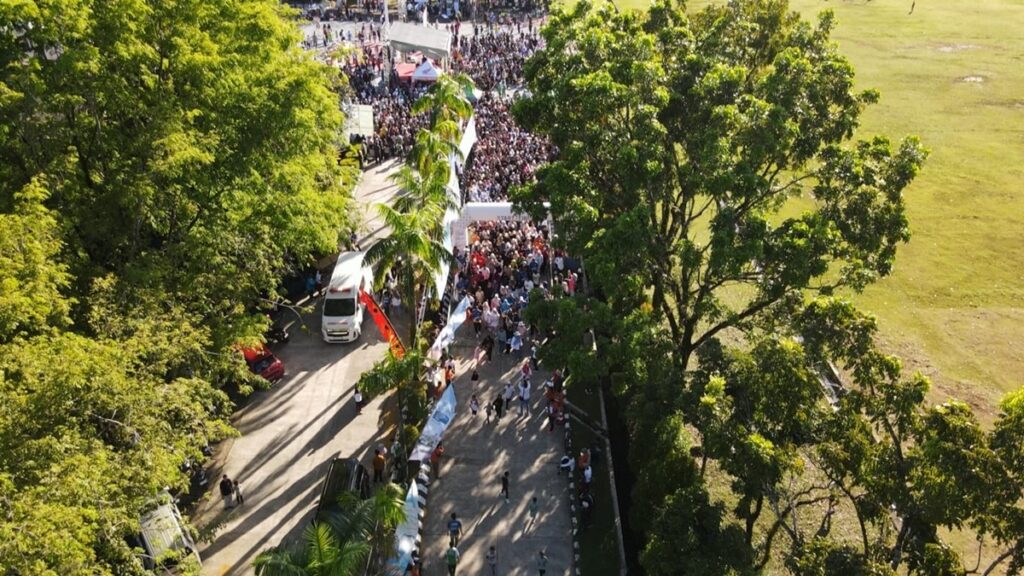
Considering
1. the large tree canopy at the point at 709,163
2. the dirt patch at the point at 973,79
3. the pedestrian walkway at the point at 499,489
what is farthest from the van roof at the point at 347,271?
the dirt patch at the point at 973,79

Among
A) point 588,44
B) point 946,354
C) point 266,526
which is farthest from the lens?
point 946,354

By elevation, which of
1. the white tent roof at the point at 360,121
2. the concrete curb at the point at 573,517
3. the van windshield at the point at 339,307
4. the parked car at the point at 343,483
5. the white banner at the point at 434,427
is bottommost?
the concrete curb at the point at 573,517

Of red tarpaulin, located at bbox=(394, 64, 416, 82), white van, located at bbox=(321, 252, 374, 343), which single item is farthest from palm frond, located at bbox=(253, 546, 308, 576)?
red tarpaulin, located at bbox=(394, 64, 416, 82)

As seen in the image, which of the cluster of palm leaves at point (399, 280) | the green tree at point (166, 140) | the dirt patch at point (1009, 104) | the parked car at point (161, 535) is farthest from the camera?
the dirt patch at point (1009, 104)

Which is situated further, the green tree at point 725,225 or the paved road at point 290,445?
the paved road at point 290,445

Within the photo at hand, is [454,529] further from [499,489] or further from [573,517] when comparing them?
[573,517]

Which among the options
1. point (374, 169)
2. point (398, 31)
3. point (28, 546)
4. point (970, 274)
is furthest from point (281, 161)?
point (398, 31)

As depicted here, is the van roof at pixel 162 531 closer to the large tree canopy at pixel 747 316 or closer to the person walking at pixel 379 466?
the person walking at pixel 379 466

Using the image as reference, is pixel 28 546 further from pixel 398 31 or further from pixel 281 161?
pixel 398 31
